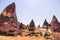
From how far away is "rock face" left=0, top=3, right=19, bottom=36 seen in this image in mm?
33562

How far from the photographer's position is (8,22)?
3384cm

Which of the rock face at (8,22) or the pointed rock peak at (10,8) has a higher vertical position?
the pointed rock peak at (10,8)

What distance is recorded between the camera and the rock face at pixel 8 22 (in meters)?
33.6

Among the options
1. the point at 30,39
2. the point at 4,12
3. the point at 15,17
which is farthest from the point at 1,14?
the point at 30,39

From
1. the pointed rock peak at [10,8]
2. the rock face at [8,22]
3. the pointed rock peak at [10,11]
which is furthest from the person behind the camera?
the pointed rock peak at [10,8]

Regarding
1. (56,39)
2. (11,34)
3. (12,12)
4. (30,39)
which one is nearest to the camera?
(56,39)

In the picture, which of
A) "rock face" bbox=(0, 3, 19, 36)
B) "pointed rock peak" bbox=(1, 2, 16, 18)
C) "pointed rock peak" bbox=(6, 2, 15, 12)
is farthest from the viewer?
"pointed rock peak" bbox=(6, 2, 15, 12)

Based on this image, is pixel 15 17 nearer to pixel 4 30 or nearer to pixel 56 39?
pixel 4 30

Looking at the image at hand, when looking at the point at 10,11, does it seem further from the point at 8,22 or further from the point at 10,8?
the point at 8,22

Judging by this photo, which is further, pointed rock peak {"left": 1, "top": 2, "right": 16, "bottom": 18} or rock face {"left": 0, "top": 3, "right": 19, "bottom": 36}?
pointed rock peak {"left": 1, "top": 2, "right": 16, "bottom": 18}

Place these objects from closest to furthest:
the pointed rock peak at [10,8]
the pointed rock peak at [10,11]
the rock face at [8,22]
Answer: the rock face at [8,22], the pointed rock peak at [10,11], the pointed rock peak at [10,8]

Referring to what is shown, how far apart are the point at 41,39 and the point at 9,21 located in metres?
8.69

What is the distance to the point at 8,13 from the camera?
35188 millimetres

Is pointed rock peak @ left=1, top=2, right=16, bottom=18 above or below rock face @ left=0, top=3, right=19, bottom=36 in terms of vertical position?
above
